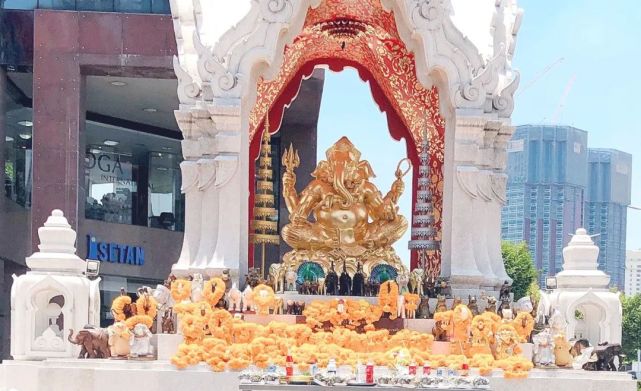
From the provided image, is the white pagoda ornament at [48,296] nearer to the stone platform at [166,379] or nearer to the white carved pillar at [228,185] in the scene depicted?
the white carved pillar at [228,185]

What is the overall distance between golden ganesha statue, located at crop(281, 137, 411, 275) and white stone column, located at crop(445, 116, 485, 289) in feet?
4.69

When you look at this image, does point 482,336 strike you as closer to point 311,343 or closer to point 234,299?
point 311,343

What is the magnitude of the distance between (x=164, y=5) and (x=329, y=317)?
1327 centimetres

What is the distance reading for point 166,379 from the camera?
17438 mm

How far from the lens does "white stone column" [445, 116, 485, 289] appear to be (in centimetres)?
2022

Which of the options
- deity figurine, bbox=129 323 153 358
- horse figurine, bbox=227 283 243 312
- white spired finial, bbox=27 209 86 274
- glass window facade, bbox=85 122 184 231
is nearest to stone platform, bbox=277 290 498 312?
horse figurine, bbox=227 283 243 312

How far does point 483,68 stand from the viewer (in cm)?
2028

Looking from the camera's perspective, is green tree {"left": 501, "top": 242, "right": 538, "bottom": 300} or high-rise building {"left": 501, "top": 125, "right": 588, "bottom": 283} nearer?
green tree {"left": 501, "top": 242, "right": 538, "bottom": 300}

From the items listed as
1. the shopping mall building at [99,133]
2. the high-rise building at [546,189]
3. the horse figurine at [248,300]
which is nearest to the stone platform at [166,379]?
the horse figurine at [248,300]

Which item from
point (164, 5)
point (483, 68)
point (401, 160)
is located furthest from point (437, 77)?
point (164, 5)

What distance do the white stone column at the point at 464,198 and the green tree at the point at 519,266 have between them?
25.9 metres

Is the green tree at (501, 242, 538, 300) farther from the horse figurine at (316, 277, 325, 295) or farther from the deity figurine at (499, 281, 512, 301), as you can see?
the horse figurine at (316, 277, 325, 295)

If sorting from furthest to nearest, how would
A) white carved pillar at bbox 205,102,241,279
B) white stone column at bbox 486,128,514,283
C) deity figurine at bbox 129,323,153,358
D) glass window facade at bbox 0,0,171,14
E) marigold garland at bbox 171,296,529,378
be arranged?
glass window facade at bbox 0,0,171,14 < white stone column at bbox 486,128,514,283 < white carved pillar at bbox 205,102,241,279 < deity figurine at bbox 129,323,153,358 < marigold garland at bbox 171,296,529,378

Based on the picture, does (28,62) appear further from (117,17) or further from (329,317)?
(329,317)
